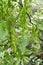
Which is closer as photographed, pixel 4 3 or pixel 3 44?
pixel 4 3

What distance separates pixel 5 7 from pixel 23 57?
0.83 ft

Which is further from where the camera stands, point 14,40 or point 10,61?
point 10,61

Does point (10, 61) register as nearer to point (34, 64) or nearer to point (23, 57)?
point (23, 57)

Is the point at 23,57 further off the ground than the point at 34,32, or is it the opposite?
the point at 34,32

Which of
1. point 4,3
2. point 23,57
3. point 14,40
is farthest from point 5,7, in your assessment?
point 23,57

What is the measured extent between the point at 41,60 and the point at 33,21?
114 centimetres

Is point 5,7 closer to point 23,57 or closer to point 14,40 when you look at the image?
point 14,40

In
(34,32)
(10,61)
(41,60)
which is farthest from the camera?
(41,60)

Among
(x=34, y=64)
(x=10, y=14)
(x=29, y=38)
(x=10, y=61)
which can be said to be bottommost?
(x=34, y=64)

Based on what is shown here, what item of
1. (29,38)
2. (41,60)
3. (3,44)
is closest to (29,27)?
(29,38)

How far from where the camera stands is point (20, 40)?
3.08 feet

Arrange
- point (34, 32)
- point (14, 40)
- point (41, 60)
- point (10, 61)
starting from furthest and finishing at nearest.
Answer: point (41, 60) → point (10, 61) → point (34, 32) → point (14, 40)

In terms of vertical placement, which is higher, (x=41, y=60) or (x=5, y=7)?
(x=5, y=7)

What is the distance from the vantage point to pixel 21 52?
93cm
